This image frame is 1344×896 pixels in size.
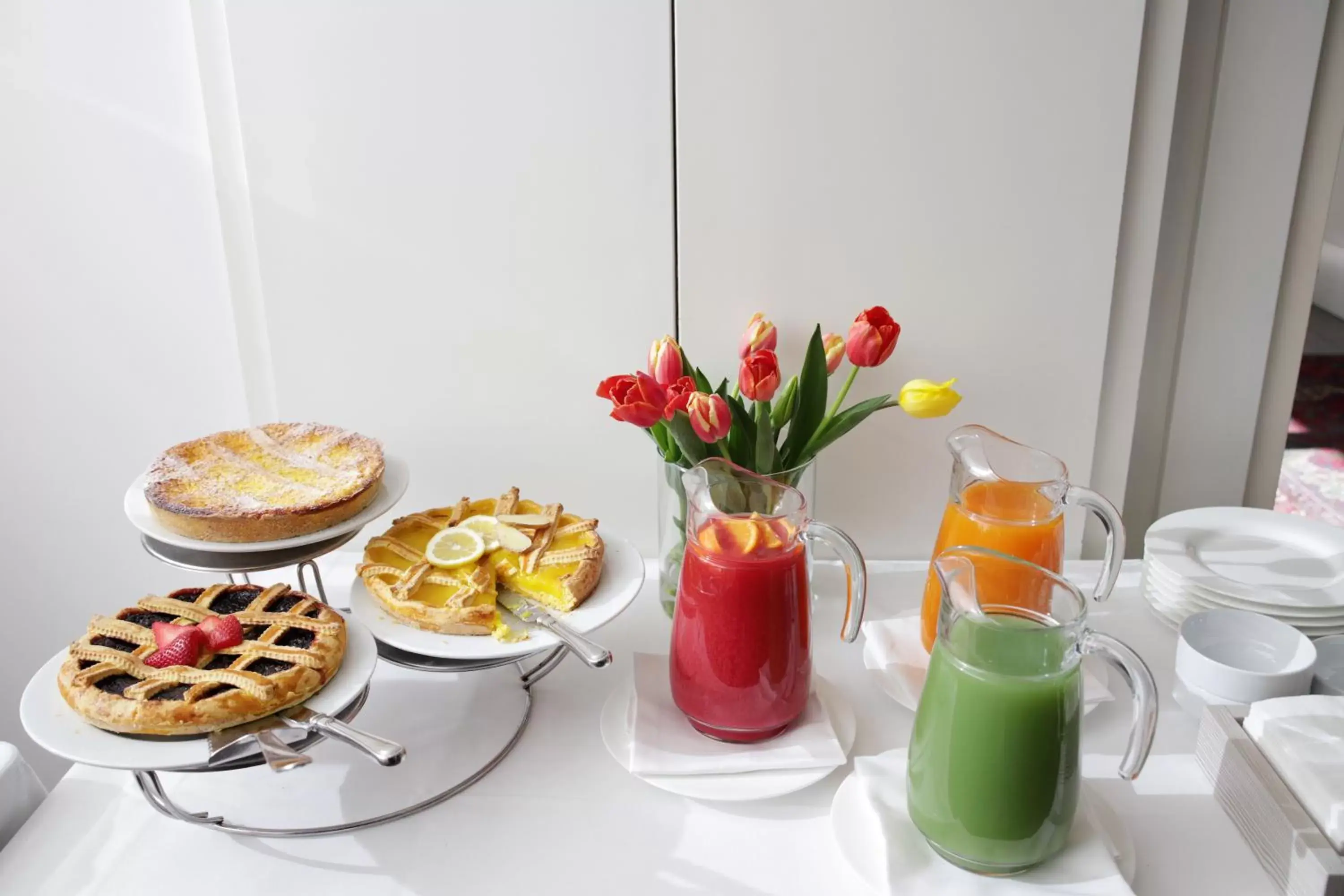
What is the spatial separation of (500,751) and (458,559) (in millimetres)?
183

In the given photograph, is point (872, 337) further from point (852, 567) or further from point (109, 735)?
point (109, 735)

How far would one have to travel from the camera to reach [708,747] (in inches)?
34.9

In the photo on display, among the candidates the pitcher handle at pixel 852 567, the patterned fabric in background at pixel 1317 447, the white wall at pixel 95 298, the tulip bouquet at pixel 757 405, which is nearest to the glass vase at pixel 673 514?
the tulip bouquet at pixel 757 405

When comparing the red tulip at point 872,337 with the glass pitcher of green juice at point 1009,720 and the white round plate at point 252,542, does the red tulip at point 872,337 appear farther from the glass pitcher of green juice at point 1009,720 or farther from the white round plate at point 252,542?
the white round plate at point 252,542

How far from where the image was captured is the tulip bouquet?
3.10 ft

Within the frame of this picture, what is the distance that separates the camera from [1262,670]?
0.92 m

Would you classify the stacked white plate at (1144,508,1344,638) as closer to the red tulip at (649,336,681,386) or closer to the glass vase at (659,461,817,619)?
the glass vase at (659,461,817,619)

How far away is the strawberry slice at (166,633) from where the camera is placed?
828mm

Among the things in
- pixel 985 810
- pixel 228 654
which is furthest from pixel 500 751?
pixel 985 810

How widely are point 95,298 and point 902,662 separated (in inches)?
41.7

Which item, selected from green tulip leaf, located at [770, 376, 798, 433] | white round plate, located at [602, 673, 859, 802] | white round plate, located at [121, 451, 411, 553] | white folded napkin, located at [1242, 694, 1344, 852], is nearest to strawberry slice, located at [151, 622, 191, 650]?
white round plate, located at [121, 451, 411, 553]

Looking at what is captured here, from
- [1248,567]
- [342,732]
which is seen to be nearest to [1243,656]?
[1248,567]

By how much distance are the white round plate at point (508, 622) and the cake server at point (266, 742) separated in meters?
0.14

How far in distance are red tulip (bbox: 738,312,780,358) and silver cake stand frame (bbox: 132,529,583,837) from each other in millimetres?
340
